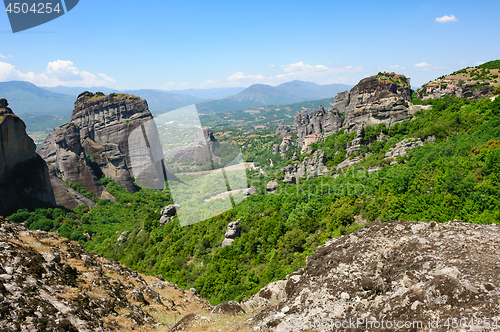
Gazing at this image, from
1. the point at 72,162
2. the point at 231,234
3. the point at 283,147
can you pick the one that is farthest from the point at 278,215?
the point at 283,147

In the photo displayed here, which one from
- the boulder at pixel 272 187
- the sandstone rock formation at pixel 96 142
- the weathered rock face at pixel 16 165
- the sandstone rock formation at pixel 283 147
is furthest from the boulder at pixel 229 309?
the sandstone rock formation at pixel 283 147

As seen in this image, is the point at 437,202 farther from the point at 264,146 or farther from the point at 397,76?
the point at 264,146

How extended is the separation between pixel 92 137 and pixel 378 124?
59.8 metres

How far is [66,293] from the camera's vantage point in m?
8.73

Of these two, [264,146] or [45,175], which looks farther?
[264,146]

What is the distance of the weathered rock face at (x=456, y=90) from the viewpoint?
4352 centimetres

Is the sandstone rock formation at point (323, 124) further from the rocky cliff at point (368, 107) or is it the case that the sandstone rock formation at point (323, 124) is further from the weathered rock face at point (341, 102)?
the weathered rock face at point (341, 102)

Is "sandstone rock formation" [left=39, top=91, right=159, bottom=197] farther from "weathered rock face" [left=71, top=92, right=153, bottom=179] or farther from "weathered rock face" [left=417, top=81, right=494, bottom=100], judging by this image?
"weathered rock face" [left=417, top=81, right=494, bottom=100]

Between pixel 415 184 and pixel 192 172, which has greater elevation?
pixel 192 172

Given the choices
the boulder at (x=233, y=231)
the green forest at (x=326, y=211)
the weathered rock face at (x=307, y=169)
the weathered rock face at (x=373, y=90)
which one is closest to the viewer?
→ the green forest at (x=326, y=211)

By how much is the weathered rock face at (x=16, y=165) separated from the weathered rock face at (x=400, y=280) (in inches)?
1707

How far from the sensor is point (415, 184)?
21516 mm

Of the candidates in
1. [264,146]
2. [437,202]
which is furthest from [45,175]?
[264,146]

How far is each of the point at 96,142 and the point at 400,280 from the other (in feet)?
219
